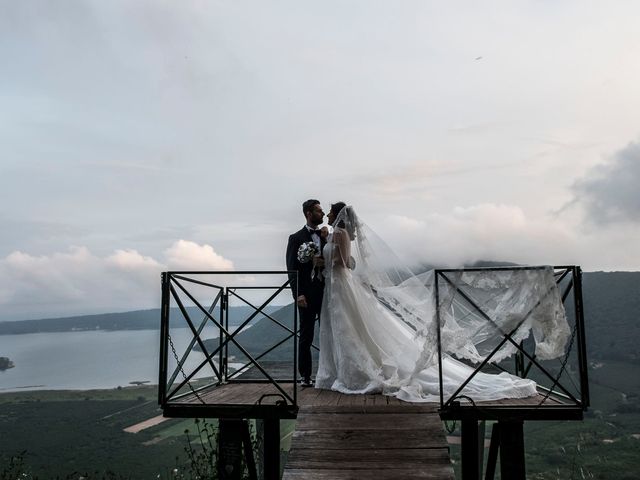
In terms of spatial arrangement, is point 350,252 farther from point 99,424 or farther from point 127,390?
point 127,390

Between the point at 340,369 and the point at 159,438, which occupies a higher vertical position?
the point at 340,369

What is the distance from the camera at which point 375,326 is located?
6.58 meters

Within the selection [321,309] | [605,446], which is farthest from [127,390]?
[321,309]

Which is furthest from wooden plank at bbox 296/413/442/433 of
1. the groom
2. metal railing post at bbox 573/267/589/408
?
the groom

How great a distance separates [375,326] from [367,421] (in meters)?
1.60

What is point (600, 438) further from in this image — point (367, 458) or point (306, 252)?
point (367, 458)

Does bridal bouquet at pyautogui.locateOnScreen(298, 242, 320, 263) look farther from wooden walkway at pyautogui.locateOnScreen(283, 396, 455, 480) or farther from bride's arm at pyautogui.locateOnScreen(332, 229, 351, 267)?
wooden walkway at pyautogui.locateOnScreen(283, 396, 455, 480)

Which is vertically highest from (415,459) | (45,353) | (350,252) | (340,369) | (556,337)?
(350,252)

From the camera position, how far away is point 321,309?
675 cm

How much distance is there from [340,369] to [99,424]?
67959 mm

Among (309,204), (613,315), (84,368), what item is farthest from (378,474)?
(84,368)

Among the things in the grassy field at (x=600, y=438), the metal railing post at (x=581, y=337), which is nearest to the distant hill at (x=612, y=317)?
the grassy field at (x=600, y=438)

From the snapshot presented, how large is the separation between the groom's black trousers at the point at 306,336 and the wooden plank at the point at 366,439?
6.49 ft

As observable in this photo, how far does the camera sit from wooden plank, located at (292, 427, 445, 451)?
4711 millimetres
